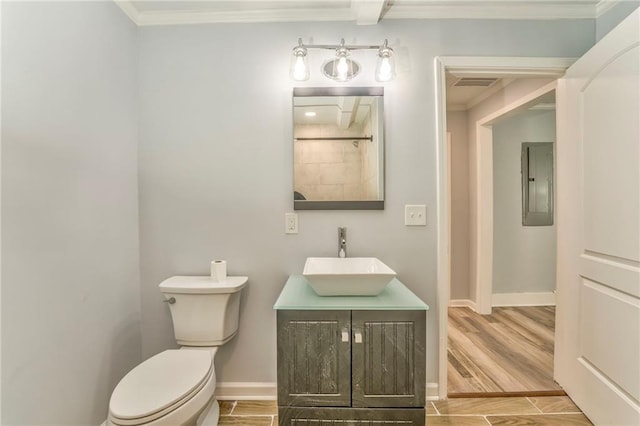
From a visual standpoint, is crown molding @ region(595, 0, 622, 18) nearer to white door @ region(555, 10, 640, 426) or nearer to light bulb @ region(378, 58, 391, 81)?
white door @ region(555, 10, 640, 426)

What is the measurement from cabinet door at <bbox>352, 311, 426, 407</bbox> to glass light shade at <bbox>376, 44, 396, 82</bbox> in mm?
1283

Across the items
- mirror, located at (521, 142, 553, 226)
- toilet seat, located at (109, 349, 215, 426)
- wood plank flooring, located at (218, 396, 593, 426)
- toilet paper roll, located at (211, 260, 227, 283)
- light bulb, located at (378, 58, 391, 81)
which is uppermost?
light bulb, located at (378, 58, 391, 81)

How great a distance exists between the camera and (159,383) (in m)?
1.26

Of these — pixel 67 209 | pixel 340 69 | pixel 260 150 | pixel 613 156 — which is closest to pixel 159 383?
pixel 67 209

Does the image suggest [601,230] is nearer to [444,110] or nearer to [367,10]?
[444,110]

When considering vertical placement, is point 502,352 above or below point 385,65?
below

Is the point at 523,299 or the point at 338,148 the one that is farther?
the point at 523,299

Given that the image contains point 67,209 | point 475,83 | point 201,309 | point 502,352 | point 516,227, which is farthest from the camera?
point 516,227

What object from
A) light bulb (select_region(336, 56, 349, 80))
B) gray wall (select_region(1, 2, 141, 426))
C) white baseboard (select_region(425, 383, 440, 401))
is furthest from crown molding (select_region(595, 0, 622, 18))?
gray wall (select_region(1, 2, 141, 426))

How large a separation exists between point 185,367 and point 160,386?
138 mm

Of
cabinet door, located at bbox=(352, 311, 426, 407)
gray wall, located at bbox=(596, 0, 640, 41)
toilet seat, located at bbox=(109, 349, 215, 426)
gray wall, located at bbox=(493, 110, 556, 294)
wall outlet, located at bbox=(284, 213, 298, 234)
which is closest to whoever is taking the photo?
toilet seat, located at bbox=(109, 349, 215, 426)

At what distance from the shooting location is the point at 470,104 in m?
3.28

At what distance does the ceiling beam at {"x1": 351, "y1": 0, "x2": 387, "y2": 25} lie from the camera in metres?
1.62

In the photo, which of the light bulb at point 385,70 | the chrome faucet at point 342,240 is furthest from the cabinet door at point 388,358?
the light bulb at point 385,70
